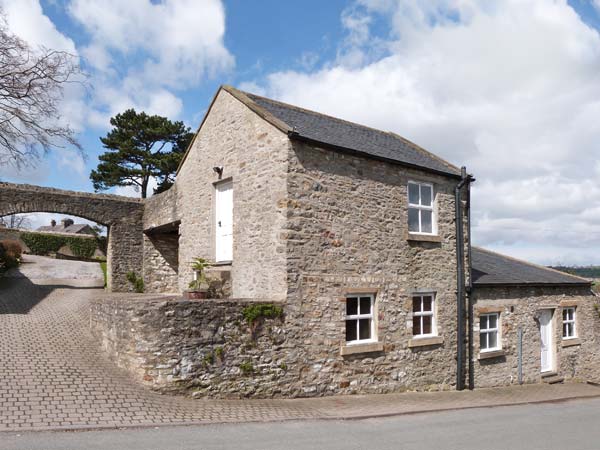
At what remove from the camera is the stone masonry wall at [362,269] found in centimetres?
1037

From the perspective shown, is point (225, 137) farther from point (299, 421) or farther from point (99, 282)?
point (99, 282)

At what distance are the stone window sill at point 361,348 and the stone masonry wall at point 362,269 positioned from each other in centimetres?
10

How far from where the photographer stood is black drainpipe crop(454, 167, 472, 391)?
43.6ft

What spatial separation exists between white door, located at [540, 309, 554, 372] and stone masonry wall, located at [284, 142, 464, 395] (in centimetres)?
483

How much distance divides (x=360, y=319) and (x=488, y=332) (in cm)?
532

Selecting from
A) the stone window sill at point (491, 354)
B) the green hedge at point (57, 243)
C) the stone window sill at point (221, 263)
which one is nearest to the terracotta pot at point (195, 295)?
the stone window sill at point (221, 263)

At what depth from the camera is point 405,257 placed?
12312 millimetres

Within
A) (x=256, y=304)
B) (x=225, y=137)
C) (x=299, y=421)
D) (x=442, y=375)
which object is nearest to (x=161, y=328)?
(x=256, y=304)

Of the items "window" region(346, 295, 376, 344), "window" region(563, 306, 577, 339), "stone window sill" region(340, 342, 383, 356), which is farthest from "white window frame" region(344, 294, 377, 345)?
"window" region(563, 306, 577, 339)

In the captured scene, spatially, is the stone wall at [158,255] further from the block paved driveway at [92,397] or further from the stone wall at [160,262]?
the block paved driveway at [92,397]

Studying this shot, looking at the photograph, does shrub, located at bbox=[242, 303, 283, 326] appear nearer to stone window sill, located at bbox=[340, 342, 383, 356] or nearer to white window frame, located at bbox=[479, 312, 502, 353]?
stone window sill, located at bbox=[340, 342, 383, 356]

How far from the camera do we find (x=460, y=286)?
531 inches

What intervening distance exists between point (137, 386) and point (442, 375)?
8.04 m

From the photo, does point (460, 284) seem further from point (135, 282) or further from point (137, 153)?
point (137, 153)
